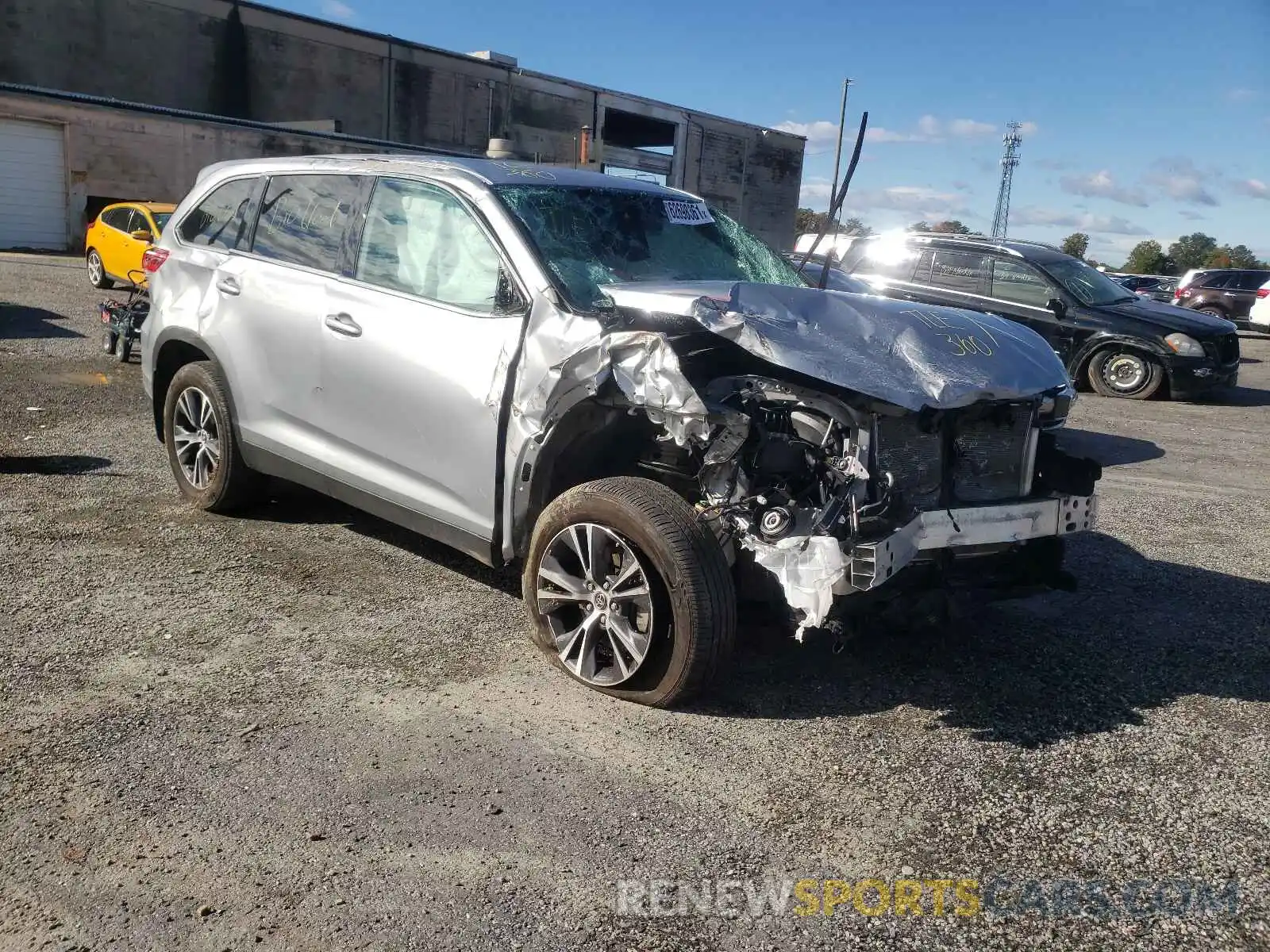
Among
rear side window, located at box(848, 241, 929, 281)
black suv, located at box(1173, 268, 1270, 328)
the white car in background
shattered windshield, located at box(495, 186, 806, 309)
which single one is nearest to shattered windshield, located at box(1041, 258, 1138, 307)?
rear side window, located at box(848, 241, 929, 281)

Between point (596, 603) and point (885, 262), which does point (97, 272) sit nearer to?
point (885, 262)

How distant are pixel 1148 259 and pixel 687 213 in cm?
6779

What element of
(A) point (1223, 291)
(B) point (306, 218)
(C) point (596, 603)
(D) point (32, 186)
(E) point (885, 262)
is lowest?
(C) point (596, 603)

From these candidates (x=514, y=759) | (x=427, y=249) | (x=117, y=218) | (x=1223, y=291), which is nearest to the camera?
(x=514, y=759)

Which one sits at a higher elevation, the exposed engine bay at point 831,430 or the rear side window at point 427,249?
the rear side window at point 427,249

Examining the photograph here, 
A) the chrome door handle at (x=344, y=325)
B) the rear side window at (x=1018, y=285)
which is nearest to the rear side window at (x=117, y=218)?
the rear side window at (x=1018, y=285)

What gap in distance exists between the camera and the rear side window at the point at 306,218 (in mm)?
4996

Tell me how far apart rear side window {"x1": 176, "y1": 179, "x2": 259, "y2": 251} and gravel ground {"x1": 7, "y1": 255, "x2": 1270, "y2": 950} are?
1.50m

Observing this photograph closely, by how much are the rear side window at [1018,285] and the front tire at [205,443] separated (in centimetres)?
967

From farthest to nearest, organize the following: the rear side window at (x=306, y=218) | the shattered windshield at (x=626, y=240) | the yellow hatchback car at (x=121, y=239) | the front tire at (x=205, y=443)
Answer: the yellow hatchback car at (x=121, y=239) → the front tire at (x=205, y=443) → the rear side window at (x=306, y=218) → the shattered windshield at (x=626, y=240)

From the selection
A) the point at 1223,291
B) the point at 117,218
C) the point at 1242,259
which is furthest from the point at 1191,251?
the point at 117,218

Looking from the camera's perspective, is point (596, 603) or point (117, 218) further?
point (117, 218)

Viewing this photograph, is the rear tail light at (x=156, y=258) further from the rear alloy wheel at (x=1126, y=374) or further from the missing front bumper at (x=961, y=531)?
the rear alloy wheel at (x=1126, y=374)

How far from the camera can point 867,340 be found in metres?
3.89
